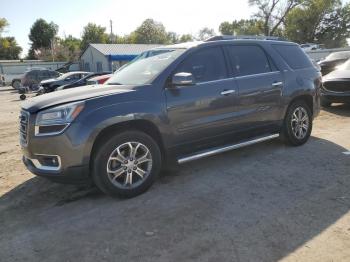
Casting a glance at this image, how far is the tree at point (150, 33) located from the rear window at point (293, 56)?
82722 millimetres

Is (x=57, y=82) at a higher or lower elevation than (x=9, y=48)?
lower

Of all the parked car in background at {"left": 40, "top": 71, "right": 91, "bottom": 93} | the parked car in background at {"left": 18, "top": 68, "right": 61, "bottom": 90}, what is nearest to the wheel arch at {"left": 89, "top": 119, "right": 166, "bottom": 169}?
the parked car in background at {"left": 40, "top": 71, "right": 91, "bottom": 93}

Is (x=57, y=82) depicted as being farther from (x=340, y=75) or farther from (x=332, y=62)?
(x=340, y=75)

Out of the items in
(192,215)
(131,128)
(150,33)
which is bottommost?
(192,215)

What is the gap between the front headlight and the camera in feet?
13.1

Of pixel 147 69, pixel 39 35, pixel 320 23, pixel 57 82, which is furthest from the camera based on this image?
pixel 39 35

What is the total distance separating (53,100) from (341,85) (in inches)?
318

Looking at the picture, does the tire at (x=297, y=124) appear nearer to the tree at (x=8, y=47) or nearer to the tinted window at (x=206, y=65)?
the tinted window at (x=206, y=65)

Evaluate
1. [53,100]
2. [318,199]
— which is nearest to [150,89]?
[53,100]

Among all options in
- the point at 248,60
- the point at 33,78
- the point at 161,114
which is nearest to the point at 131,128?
the point at 161,114

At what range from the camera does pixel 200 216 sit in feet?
12.6

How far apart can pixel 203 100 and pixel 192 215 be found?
5.30 ft

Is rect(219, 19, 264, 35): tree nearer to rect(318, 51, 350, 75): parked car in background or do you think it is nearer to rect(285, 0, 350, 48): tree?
rect(285, 0, 350, 48): tree

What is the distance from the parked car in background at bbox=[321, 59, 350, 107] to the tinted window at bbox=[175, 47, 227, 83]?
5812 millimetres
